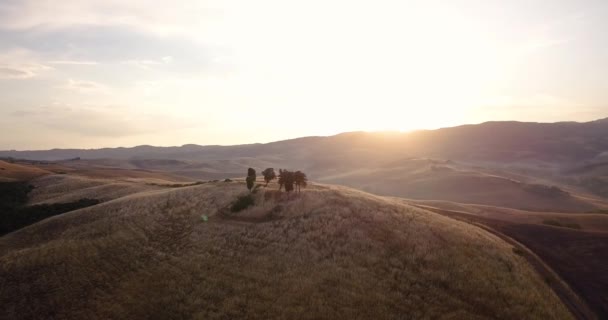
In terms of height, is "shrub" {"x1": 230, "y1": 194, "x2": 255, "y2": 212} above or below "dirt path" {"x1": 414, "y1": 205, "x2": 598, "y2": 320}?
above

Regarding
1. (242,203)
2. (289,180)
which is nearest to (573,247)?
(289,180)

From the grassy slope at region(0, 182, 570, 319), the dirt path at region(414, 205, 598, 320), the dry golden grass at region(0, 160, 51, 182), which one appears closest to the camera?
the grassy slope at region(0, 182, 570, 319)

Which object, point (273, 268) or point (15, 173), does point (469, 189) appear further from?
point (15, 173)

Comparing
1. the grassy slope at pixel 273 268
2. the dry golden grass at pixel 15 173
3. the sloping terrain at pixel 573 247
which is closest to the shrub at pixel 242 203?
the grassy slope at pixel 273 268

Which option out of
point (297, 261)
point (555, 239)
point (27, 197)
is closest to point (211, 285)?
point (297, 261)

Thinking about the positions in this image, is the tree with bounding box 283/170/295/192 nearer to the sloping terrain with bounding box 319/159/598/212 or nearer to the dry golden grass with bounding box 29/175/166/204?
the dry golden grass with bounding box 29/175/166/204

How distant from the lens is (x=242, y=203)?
47906 mm

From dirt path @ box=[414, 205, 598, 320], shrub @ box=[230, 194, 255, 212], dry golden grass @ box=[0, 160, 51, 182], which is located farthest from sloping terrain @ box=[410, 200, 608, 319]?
dry golden grass @ box=[0, 160, 51, 182]

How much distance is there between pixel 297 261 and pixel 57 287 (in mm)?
17470

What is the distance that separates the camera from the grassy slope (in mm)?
26938

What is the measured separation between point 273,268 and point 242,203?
661 inches

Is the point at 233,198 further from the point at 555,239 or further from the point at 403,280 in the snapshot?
the point at 555,239

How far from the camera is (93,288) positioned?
2925 cm

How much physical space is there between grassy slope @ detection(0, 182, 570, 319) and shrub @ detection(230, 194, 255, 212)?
68.8 inches
